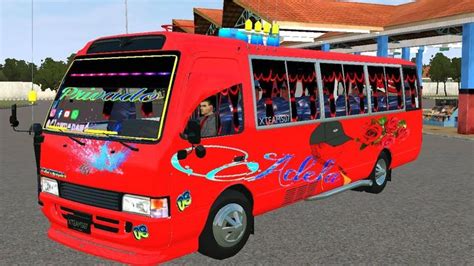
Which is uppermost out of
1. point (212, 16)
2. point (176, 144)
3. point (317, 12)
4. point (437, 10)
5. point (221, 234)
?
point (212, 16)

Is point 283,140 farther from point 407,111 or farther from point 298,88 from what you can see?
point 407,111

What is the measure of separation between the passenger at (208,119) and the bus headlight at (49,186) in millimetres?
1672

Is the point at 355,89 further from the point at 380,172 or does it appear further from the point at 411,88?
the point at 411,88

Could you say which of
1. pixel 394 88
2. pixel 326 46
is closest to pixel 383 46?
pixel 326 46

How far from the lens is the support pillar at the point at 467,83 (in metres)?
17.5

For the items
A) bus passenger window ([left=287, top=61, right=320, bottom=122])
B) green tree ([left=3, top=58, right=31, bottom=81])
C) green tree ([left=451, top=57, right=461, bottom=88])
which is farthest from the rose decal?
green tree ([left=3, top=58, right=31, bottom=81])

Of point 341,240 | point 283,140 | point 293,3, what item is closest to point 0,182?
point 283,140

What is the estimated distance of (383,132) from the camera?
852 cm

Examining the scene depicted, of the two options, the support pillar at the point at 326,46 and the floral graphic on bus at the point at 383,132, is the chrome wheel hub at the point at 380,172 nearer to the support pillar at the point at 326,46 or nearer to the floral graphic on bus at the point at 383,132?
the floral graphic on bus at the point at 383,132

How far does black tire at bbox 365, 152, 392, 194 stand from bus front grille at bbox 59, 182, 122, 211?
5.12m

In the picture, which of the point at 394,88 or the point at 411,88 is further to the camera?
the point at 411,88

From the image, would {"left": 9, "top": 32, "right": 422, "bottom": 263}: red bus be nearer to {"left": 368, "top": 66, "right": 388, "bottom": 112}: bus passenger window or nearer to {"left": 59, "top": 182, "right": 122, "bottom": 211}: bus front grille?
{"left": 59, "top": 182, "right": 122, "bottom": 211}: bus front grille

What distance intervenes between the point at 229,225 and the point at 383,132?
4.33m

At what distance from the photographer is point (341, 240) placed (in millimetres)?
5773
